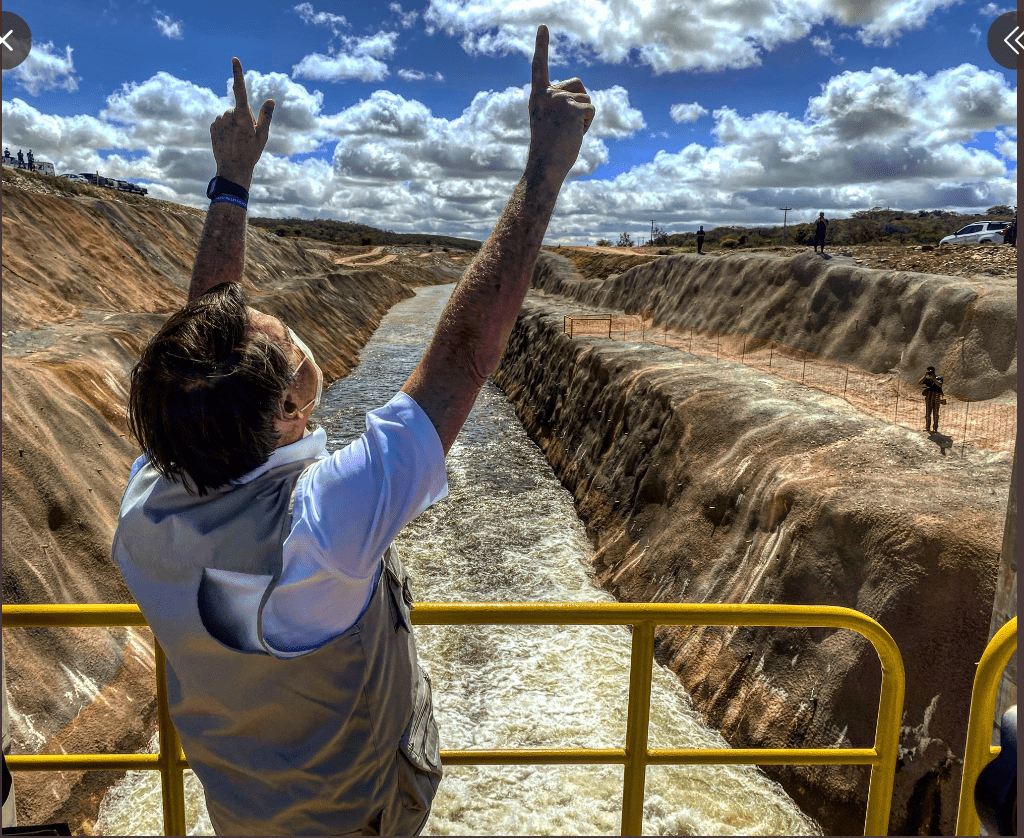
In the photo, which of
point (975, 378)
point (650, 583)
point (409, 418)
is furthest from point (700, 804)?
point (975, 378)

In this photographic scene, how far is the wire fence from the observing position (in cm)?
1348

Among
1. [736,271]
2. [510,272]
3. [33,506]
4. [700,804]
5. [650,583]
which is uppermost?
[736,271]

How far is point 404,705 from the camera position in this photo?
6.01ft

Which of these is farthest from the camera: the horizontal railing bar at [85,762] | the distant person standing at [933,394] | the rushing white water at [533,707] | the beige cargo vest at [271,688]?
the distant person standing at [933,394]

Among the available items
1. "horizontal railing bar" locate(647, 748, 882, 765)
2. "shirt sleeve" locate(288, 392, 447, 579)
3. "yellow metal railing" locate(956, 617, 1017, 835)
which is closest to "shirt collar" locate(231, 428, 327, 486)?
"shirt sleeve" locate(288, 392, 447, 579)

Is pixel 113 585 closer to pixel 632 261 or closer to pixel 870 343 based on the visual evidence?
pixel 870 343

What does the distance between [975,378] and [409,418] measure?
791 inches

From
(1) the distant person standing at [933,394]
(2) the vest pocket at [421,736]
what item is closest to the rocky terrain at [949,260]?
(1) the distant person standing at [933,394]

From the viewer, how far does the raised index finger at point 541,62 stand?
5.65 ft

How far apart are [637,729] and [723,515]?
32.9ft

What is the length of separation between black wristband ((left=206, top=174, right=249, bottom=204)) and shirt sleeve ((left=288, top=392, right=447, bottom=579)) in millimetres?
1601

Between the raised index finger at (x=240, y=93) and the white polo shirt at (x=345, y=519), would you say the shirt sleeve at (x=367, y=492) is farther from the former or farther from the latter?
the raised index finger at (x=240, y=93)

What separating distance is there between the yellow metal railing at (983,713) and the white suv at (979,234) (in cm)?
3480

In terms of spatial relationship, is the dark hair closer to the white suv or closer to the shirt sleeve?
the shirt sleeve
